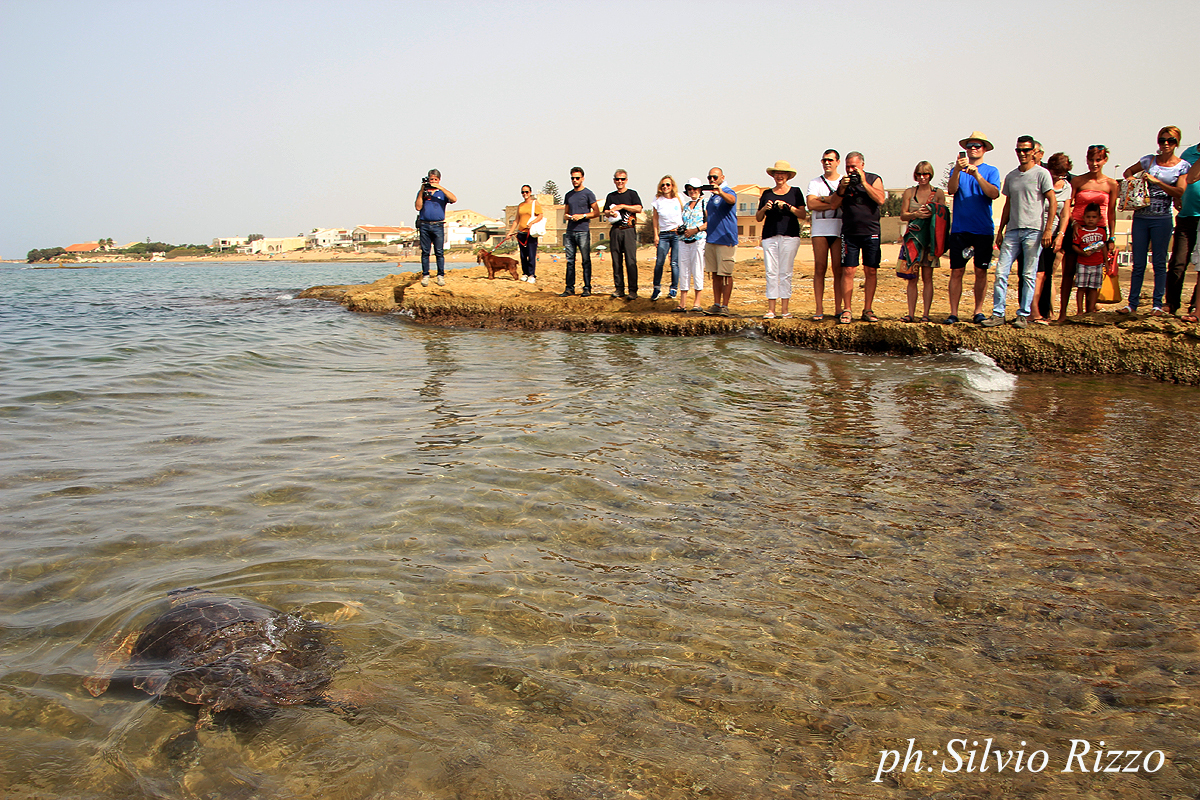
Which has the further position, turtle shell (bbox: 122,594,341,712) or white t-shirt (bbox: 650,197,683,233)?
white t-shirt (bbox: 650,197,683,233)

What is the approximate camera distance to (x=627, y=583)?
3271mm

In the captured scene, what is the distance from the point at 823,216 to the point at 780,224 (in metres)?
0.62

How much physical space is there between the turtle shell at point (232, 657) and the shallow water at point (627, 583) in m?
0.08

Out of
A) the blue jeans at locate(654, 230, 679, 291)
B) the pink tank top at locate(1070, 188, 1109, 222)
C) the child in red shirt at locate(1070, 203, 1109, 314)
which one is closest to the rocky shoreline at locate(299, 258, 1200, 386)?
the child in red shirt at locate(1070, 203, 1109, 314)

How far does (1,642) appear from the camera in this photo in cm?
287

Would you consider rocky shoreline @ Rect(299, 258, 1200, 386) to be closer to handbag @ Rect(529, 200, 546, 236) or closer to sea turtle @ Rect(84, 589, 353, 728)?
handbag @ Rect(529, 200, 546, 236)

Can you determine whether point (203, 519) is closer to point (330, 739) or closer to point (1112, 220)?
point (330, 739)

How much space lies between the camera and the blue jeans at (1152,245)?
25.0 feet

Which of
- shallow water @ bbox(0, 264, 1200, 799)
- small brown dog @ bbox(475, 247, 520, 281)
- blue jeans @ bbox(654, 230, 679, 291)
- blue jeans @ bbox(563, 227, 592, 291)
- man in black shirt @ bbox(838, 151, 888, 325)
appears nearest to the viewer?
shallow water @ bbox(0, 264, 1200, 799)

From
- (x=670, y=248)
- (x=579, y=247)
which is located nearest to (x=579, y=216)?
(x=579, y=247)

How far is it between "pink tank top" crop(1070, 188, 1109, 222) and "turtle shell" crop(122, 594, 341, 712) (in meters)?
8.59

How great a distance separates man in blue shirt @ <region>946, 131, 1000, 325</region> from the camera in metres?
7.99

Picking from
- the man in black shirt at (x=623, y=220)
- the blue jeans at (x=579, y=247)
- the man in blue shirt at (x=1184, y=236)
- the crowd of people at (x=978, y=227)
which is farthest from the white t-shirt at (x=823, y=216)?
the blue jeans at (x=579, y=247)

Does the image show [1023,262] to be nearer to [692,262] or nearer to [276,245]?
[692,262]
